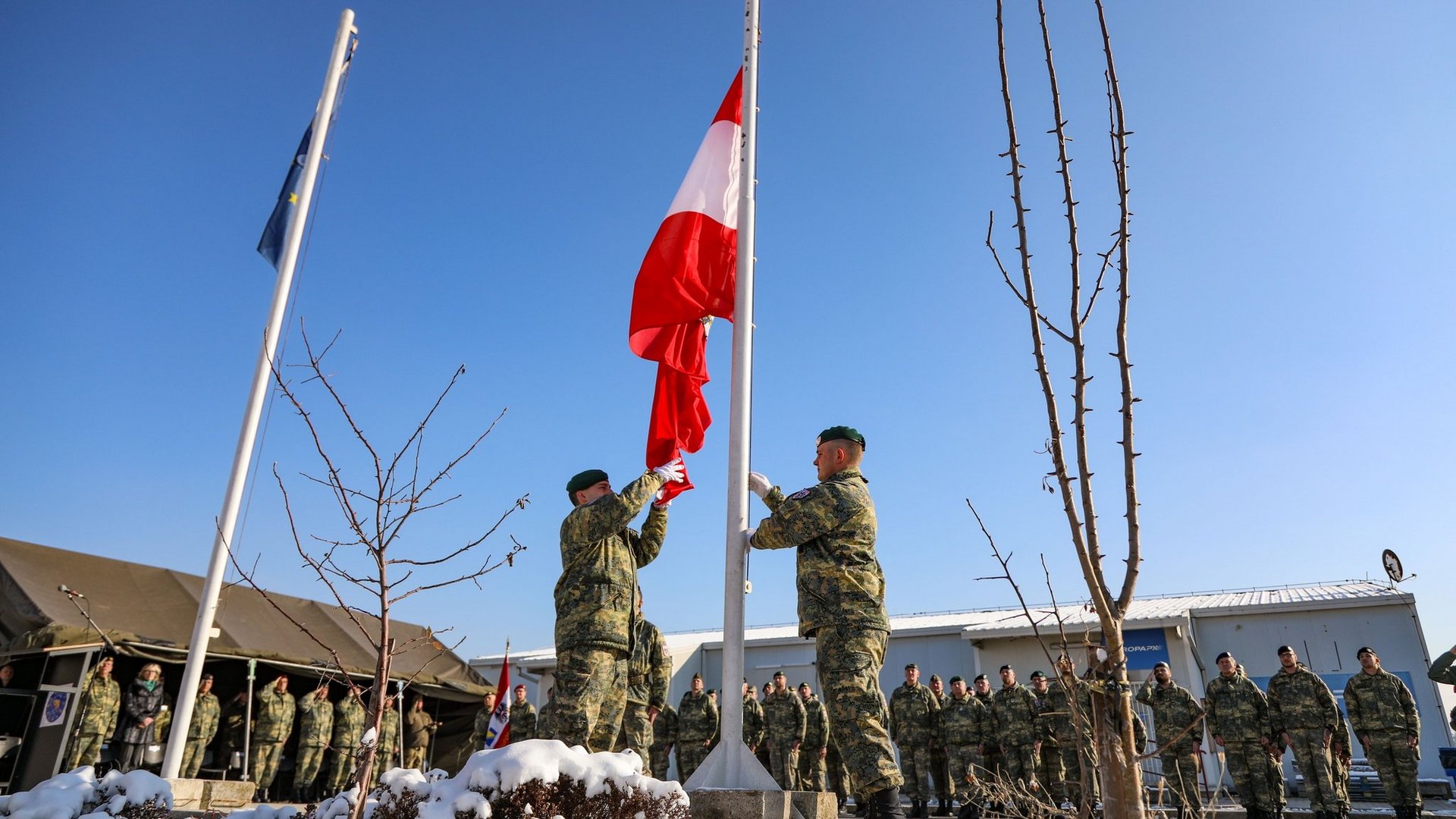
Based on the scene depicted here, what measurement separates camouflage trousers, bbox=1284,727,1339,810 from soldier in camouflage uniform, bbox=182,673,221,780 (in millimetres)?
13906

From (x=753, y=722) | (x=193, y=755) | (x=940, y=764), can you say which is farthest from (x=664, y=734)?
(x=193, y=755)

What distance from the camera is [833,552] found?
16.2 ft

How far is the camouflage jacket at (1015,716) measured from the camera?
11797mm

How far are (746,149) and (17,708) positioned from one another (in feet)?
36.1

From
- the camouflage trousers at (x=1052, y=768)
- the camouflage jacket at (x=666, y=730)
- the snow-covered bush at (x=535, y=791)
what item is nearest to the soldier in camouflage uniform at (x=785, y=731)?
the camouflage jacket at (x=666, y=730)

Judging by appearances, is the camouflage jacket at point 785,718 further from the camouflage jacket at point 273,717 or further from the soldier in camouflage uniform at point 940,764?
the camouflage jacket at point 273,717

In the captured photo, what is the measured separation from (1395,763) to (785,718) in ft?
24.4

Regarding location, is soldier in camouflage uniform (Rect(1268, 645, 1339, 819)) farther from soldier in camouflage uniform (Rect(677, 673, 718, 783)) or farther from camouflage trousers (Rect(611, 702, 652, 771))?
soldier in camouflage uniform (Rect(677, 673, 718, 783))

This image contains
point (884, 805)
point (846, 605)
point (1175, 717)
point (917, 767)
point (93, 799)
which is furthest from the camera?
point (917, 767)

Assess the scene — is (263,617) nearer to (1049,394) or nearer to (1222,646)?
(1049,394)

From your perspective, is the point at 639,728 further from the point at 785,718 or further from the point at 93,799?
the point at 785,718

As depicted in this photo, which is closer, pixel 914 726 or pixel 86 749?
pixel 86 749

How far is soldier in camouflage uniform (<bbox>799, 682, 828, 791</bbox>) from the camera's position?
13602 millimetres

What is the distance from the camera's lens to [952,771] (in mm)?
12219
